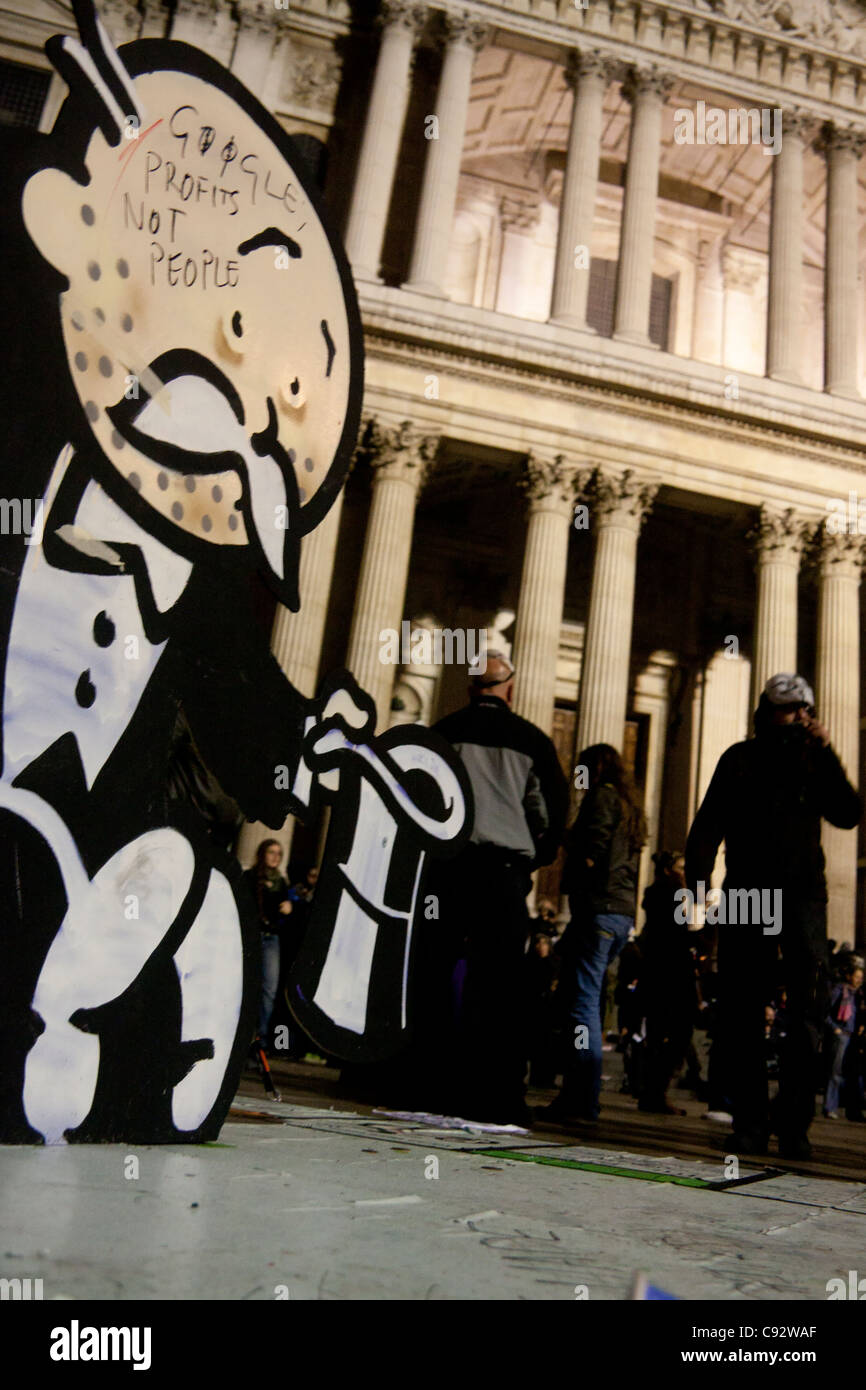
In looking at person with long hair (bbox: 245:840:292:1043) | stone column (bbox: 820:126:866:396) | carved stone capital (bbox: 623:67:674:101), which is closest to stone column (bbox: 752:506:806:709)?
stone column (bbox: 820:126:866:396)

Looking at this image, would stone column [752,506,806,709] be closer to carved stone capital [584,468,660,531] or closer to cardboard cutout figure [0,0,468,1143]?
carved stone capital [584,468,660,531]

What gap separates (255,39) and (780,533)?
15.3 meters

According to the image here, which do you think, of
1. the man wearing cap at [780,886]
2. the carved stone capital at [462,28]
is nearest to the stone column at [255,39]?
the carved stone capital at [462,28]

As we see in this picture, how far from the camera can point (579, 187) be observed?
2364cm

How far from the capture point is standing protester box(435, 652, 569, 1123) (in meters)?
5.09

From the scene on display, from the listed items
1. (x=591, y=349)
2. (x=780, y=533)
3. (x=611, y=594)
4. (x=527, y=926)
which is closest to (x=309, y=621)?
(x=611, y=594)

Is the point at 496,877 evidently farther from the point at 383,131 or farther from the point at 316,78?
the point at 316,78

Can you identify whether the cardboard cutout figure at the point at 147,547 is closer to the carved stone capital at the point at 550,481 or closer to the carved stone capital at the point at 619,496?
the carved stone capital at the point at 550,481

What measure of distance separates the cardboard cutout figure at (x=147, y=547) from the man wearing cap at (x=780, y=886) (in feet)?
7.12

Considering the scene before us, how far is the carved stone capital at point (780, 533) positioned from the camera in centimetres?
Result: 2222

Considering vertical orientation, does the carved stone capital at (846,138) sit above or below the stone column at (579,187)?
above

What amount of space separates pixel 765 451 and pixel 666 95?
30.0ft
